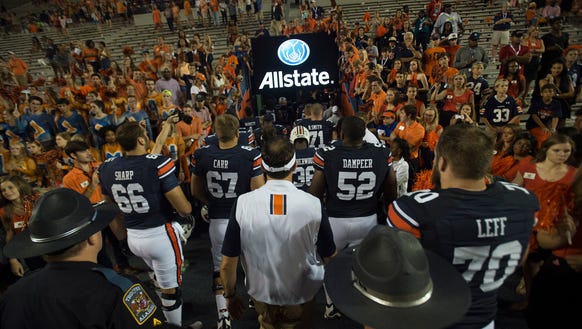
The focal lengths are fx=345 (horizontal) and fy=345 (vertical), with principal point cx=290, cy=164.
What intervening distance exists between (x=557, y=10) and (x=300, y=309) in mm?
14790

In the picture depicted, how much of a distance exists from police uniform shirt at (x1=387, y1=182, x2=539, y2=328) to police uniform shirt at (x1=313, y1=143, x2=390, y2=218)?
4.60ft

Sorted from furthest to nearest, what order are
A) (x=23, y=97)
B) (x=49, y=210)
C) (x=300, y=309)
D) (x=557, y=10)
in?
(x=557, y=10)
(x=23, y=97)
(x=300, y=309)
(x=49, y=210)

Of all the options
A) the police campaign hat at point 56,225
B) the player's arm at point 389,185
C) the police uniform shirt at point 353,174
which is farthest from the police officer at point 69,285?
the player's arm at point 389,185

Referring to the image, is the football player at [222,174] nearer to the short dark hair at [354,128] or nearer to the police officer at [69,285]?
the short dark hair at [354,128]

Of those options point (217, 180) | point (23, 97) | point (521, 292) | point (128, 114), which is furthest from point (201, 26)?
point (521, 292)

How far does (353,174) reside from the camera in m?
3.26

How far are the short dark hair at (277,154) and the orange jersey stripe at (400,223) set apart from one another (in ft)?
2.72

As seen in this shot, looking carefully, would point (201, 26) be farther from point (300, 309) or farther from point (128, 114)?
point (300, 309)

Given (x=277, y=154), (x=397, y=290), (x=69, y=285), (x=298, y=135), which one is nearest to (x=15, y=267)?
(x=69, y=285)

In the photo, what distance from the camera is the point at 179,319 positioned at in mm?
3471

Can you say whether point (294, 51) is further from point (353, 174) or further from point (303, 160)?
point (353, 174)

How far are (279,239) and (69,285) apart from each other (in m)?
1.24

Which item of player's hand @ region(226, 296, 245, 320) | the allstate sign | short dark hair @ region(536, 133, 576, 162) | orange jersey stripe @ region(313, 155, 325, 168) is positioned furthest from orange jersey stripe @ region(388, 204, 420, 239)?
the allstate sign

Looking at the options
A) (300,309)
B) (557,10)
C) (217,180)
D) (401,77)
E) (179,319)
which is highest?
(557,10)
